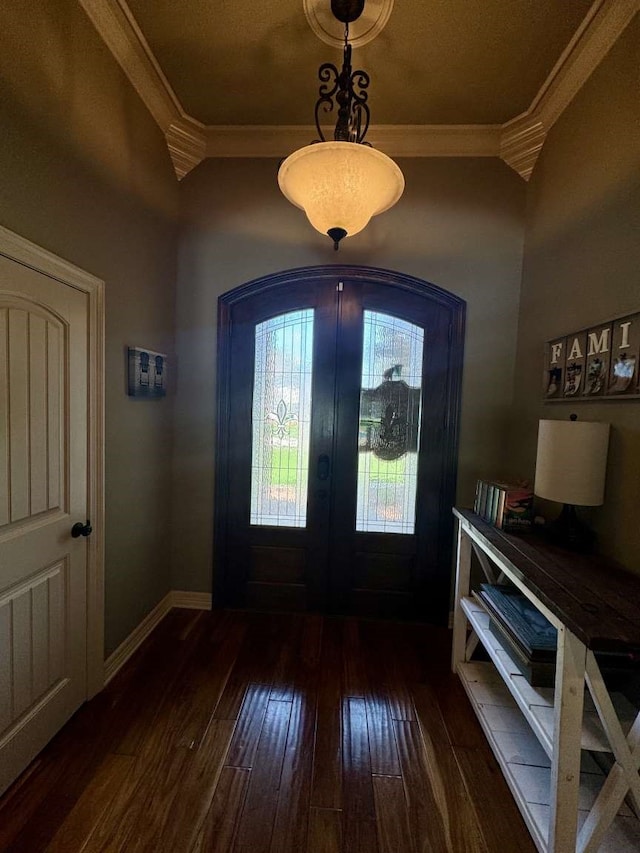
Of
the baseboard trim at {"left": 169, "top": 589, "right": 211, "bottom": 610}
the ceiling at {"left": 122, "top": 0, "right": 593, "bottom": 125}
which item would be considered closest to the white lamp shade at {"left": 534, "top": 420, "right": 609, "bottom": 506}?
the ceiling at {"left": 122, "top": 0, "right": 593, "bottom": 125}

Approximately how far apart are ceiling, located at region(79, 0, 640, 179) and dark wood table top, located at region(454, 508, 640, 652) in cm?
225

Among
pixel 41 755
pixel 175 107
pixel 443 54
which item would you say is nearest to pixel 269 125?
pixel 175 107

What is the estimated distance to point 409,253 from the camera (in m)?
2.45

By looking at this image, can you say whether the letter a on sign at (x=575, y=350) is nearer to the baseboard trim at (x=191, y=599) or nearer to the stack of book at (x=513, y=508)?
the stack of book at (x=513, y=508)

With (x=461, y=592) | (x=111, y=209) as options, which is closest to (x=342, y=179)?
(x=111, y=209)

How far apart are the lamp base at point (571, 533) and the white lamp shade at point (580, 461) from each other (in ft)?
0.47

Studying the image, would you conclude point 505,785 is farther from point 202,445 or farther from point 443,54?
point 443,54

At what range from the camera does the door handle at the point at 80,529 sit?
1666 millimetres

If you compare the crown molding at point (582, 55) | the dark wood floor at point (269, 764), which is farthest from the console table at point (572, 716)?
the crown molding at point (582, 55)

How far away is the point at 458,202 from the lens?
2422 mm

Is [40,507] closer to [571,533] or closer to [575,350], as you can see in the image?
[571,533]

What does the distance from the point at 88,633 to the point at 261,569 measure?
3.60ft

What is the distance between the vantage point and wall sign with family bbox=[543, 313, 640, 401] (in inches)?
57.2

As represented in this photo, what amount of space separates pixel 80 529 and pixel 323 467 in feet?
4.64
